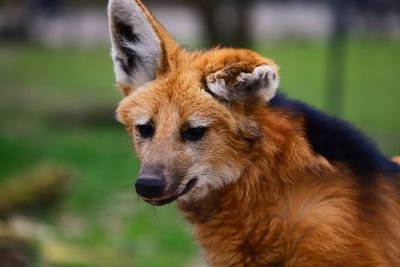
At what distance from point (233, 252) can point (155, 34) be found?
100 cm

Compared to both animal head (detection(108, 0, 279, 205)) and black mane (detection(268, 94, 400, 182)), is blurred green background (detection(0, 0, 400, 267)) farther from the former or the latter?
black mane (detection(268, 94, 400, 182))

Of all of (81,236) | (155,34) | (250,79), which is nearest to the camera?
(250,79)

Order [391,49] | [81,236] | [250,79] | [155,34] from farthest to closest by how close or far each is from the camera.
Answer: [391,49] → [81,236] → [155,34] → [250,79]

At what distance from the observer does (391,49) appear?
72.7 ft

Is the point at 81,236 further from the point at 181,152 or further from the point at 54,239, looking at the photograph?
the point at 181,152

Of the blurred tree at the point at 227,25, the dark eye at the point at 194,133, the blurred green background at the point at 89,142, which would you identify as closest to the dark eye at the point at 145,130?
the dark eye at the point at 194,133

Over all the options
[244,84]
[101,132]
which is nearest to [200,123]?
[244,84]

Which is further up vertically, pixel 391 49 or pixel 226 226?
pixel 226 226

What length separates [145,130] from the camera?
436cm

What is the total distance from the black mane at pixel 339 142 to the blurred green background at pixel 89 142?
84 cm

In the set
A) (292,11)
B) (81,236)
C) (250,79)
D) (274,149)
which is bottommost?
(292,11)

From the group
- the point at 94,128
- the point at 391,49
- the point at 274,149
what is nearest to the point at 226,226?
the point at 274,149

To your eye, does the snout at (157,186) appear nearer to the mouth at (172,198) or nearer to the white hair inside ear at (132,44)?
the mouth at (172,198)

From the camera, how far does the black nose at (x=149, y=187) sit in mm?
4113
